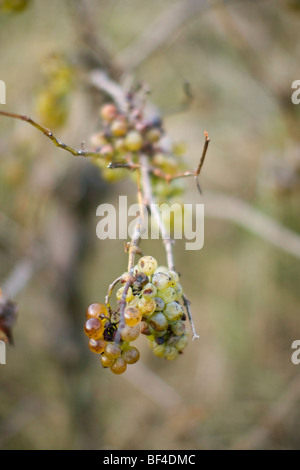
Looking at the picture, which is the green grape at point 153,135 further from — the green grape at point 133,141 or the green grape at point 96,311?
the green grape at point 96,311

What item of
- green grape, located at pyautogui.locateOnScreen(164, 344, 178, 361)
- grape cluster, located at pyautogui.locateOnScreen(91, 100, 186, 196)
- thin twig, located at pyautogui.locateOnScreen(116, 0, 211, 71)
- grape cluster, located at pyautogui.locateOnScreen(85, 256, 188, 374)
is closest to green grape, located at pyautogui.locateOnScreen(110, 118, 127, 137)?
grape cluster, located at pyautogui.locateOnScreen(91, 100, 186, 196)

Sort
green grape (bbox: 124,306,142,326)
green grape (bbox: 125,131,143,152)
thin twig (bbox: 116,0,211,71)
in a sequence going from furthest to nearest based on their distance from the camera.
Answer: thin twig (bbox: 116,0,211,71) → green grape (bbox: 125,131,143,152) → green grape (bbox: 124,306,142,326)

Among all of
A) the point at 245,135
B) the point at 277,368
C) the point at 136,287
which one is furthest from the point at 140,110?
the point at 277,368

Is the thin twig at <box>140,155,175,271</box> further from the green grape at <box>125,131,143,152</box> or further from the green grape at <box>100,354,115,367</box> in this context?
the green grape at <box>100,354,115,367</box>

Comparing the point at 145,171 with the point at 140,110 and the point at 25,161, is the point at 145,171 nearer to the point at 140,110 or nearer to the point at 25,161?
the point at 140,110

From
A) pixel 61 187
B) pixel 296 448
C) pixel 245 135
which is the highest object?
pixel 245 135

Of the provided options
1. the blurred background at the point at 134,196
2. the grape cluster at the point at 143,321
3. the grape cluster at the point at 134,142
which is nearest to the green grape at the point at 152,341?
the grape cluster at the point at 143,321

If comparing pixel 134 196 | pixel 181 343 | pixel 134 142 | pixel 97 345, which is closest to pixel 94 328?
pixel 97 345
